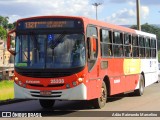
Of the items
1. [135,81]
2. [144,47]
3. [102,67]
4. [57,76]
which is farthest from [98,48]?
[144,47]

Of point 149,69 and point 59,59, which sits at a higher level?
point 59,59

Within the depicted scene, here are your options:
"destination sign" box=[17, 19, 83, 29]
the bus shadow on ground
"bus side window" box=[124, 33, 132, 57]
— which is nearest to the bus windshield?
"destination sign" box=[17, 19, 83, 29]

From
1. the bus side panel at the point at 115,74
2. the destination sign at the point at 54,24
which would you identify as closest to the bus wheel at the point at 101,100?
the bus side panel at the point at 115,74

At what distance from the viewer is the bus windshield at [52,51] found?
13.0 metres

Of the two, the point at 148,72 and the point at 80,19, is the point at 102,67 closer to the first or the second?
the point at 80,19

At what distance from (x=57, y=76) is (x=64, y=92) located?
512 millimetres

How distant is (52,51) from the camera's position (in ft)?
43.1

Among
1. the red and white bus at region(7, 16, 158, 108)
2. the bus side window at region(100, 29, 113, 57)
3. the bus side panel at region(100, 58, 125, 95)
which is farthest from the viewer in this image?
the bus side panel at region(100, 58, 125, 95)

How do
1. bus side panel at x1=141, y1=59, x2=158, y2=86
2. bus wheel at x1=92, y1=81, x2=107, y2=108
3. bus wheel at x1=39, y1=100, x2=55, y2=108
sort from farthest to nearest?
bus side panel at x1=141, y1=59, x2=158, y2=86 < bus wheel at x1=39, y1=100, x2=55, y2=108 < bus wheel at x1=92, y1=81, x2=107, y2=108

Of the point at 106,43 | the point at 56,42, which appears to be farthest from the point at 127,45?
the point at 56,42

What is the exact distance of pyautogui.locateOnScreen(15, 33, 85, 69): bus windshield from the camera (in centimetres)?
1301

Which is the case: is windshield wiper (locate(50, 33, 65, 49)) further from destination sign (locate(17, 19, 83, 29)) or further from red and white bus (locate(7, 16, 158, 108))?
destination sign (locate(17, 19, 83, 29))

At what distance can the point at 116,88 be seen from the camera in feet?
53.9

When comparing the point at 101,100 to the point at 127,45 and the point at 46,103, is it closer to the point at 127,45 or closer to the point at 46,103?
the point at 46,103
